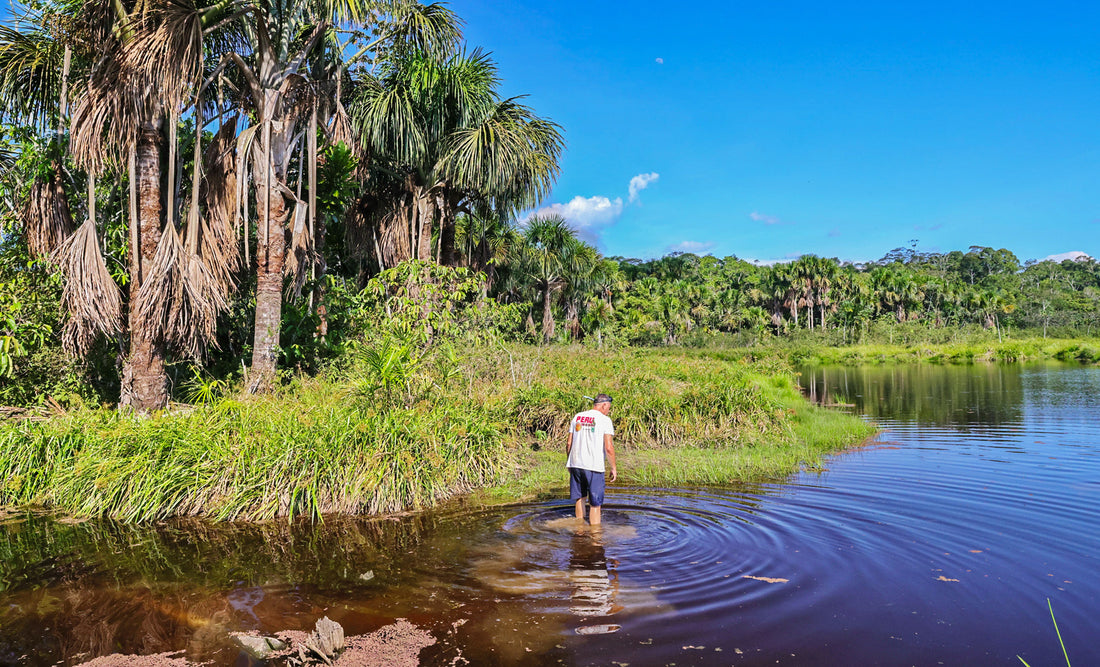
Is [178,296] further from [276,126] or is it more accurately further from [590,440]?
[590,440]

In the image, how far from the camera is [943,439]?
15125mm

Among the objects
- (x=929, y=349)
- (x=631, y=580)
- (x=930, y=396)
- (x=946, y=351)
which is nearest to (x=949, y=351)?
(x=946, y=351)

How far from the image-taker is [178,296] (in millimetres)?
10609

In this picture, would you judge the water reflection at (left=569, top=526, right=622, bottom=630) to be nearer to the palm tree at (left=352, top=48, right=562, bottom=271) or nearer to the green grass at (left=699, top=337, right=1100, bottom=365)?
the palm tree at (left=352, top=48, right=562, bottom=271)

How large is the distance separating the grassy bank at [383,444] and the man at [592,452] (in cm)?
166

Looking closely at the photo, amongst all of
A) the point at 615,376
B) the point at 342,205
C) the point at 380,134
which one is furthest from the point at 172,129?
the point at 615,376

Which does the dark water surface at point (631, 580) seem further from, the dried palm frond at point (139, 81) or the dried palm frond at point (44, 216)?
the dried palm frond at point (139, 81)

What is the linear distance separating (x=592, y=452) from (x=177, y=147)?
9.29 meters

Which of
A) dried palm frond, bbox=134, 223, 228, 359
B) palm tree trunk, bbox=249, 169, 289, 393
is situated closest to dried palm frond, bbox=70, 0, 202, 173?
dried palm frond, bbox=134, 223, 228, 359

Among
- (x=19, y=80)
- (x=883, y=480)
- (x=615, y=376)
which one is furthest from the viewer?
(x=615, y=376)

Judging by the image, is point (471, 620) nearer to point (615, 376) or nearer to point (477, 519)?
point (477, 519)

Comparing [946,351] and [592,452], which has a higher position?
[946,351]

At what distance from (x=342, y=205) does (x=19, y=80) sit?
6.61 m

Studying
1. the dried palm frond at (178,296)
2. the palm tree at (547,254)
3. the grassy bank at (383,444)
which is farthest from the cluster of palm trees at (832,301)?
the dried palm frond at (178,296)
